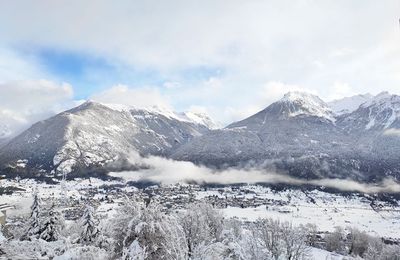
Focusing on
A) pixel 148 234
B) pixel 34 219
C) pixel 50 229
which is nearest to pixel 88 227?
pixel 50 229

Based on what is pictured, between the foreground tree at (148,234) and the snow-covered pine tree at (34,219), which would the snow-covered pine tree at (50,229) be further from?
the foreground tree at (148,234)

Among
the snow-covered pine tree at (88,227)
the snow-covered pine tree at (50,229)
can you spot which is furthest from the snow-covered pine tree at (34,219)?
the snow-covered pine tree at (88,227)

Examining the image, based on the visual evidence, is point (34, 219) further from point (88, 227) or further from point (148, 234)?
point (148, 234)

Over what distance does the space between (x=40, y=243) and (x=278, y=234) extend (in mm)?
33732

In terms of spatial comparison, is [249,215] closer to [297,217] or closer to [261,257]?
[297,217]

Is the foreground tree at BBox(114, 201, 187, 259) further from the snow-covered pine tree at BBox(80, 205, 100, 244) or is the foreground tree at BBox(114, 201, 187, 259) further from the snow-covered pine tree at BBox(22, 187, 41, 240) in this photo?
the snow-covered pine tree at BBox(22, 187, 41, 240)

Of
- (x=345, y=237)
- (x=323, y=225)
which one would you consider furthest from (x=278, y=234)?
(x=323, y=225)

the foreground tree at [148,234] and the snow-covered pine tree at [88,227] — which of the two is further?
the snow-covered pine tree at [88,227]

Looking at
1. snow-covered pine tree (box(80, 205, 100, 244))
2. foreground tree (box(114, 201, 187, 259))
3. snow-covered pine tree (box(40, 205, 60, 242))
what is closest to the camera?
foreground tree (box(114, 201, 187, 259))

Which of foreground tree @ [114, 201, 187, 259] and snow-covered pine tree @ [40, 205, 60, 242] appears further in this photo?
snow-covered pine tree @ [40, 205, 60, 242]

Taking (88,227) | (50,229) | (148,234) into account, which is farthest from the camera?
(50,229)

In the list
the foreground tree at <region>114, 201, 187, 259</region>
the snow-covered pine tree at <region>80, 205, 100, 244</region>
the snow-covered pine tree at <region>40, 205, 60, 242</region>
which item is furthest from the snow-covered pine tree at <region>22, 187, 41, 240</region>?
the foreground tree at <region>114, 201, 187, 259</region>

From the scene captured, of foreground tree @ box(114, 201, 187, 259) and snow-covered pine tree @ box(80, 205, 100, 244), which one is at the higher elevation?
foreground tree @ box(114, 201, 187, 259)

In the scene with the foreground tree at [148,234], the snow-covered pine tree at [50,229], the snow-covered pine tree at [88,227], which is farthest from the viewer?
the snow-covered pine tree at [50,229]
